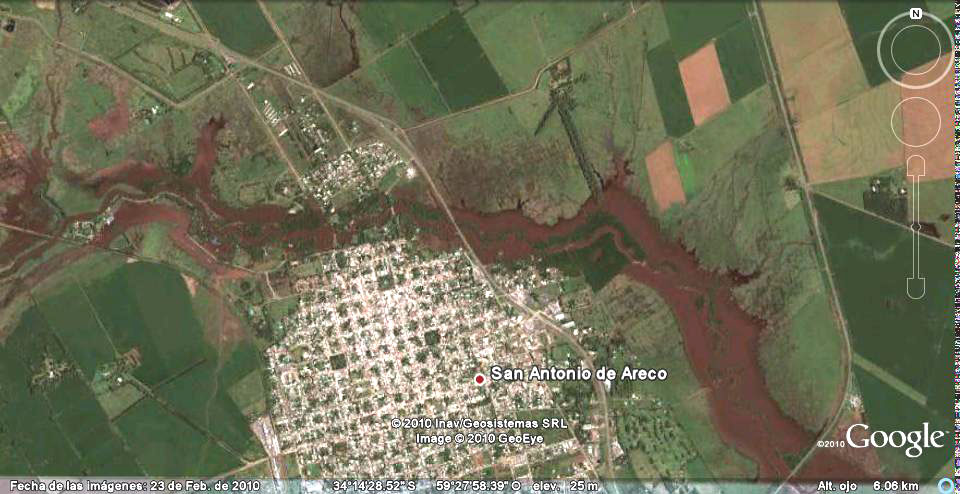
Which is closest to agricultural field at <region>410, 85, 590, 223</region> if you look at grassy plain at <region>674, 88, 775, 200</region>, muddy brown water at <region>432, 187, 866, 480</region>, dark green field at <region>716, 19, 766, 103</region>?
muddy brown water at <region>432, 187, 866, 480</region>

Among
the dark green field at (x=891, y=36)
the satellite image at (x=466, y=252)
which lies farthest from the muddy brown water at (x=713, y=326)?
the dark green field at (x=891, y=36)

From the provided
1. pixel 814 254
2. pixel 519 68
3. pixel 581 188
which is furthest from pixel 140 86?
pixel 814 254

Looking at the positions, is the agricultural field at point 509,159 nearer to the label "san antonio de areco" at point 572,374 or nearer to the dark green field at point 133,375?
the label "san antonio de areco" at point 572,374

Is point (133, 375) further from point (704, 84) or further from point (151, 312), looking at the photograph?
point (704, 84)

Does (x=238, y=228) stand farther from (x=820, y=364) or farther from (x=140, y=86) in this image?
(x=820, y=364)

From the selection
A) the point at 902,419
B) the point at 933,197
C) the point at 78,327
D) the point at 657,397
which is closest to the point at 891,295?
the point at 933,197

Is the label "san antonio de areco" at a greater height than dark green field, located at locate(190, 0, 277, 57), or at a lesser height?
lesser

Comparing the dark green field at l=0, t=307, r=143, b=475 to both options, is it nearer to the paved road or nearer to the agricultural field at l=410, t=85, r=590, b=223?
the agricultural field at l=410, t=85, r=590, b=223
